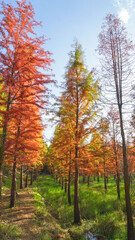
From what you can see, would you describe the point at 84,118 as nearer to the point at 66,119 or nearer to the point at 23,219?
the point at 66,119

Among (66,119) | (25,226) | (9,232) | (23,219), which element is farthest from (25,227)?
(66,119)

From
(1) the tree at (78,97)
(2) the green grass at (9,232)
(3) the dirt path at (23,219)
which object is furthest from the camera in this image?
(1) the tree at (78,97)

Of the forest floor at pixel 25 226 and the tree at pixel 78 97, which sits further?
the tree at pixel 78 97

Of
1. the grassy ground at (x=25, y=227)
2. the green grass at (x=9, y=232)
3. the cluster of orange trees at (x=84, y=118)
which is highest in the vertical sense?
the cluster of orange trees at (x=84, y=118)

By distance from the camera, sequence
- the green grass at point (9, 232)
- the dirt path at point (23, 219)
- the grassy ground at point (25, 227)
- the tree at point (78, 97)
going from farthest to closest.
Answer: the tree at point (78, 97)
the dirt path at point (23, 219)
the grassy ground at point (25, 227)
the green grass at point (9, 232)

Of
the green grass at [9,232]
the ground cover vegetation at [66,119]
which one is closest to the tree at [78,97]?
the ground cover vegetation at [66,119]

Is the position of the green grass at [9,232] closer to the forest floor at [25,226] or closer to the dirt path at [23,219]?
the forest floor at [25,226]

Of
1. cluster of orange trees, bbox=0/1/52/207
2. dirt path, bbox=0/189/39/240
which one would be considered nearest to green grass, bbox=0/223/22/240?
dirt path, bbox=0/189/39/240

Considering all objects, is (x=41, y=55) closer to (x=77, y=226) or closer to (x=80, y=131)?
(x=80, y=131)

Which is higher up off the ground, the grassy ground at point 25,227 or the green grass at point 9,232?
the green grass at point 9,232

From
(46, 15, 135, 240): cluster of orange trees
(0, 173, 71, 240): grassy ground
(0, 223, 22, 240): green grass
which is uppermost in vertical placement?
(46, 15, 135, 240): cluster of orange trees

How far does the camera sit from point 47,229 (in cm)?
686

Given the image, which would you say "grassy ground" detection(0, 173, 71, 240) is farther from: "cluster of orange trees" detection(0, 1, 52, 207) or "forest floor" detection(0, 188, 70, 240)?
"cluster of orange trees" detection(0, 1, 52, 207)

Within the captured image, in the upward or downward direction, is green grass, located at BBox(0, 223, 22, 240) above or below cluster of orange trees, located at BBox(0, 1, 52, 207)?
below
